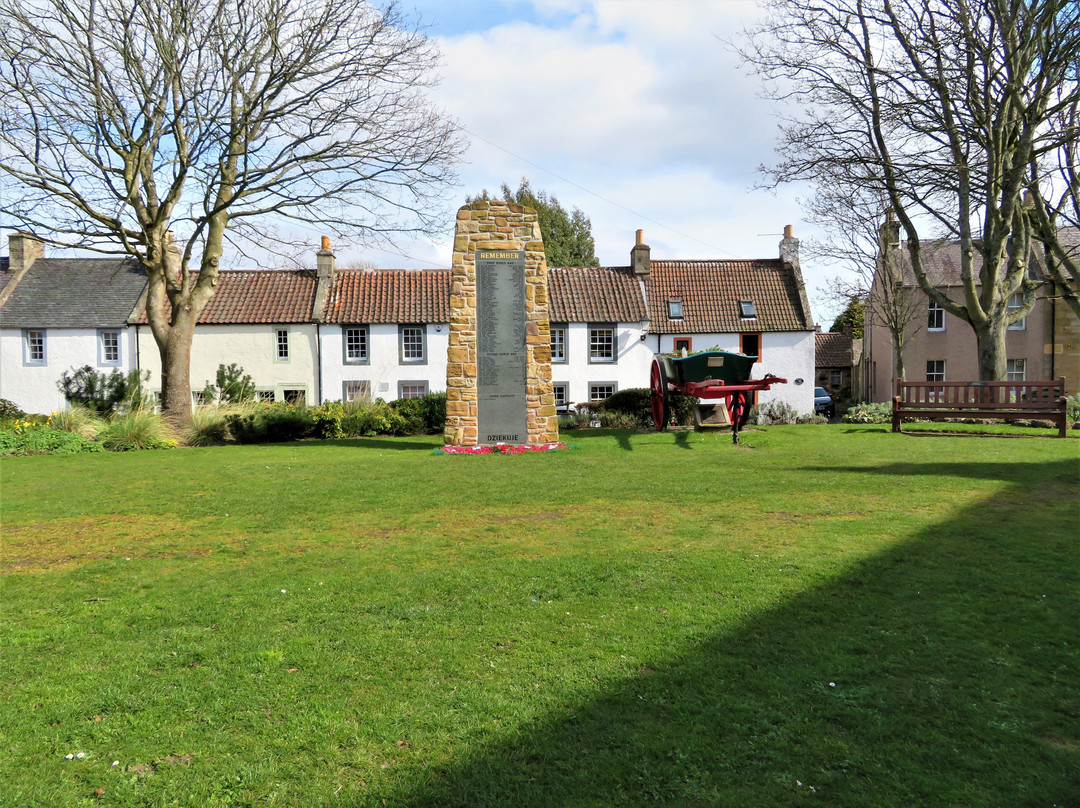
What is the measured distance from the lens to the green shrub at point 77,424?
17.9 metres

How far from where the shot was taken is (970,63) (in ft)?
57.3

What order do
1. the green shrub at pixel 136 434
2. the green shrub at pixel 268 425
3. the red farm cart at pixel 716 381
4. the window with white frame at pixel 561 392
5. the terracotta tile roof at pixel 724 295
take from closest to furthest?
the red farm cart at pixel 716 381 → the green shrub at pixel 136 434 → the green shrub at pixel 268 425 → the window with white frame at pixel 561 392 → the terracotta tile roof at pixel 724 295

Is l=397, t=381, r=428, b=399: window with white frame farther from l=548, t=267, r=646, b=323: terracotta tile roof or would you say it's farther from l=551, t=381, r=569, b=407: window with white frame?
l=548, t=267, r=646, b=323: terracotta tile roof

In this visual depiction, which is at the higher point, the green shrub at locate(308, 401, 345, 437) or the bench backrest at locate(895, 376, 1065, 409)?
the bench backrest at locate(895, 376, 1065, 409)

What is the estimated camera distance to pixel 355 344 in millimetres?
33281

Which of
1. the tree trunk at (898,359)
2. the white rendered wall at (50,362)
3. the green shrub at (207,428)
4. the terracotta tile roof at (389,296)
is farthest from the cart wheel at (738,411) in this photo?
the white rendered wall at (50,362)

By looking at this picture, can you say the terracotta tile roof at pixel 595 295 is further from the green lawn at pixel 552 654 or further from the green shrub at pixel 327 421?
the green lawn at pixel 552 654

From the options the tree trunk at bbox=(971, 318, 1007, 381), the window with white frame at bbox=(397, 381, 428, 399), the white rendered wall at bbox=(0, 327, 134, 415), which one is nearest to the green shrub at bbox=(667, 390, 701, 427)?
the tree trunk at bbox=(971, 318, 1007, 381)

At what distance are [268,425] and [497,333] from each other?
26.8 ft

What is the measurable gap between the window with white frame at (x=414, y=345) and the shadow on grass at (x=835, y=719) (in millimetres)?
29621

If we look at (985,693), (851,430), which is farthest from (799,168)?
(985,693)

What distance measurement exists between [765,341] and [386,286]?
1742 cm

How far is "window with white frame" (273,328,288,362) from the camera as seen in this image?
33062mm

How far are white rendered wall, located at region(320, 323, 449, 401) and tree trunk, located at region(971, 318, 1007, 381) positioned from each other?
20544 mm
